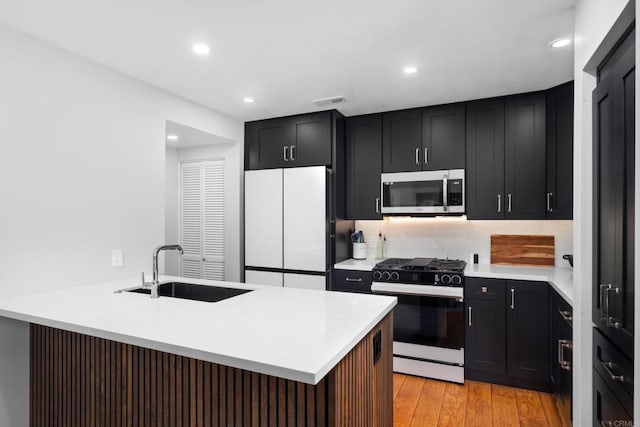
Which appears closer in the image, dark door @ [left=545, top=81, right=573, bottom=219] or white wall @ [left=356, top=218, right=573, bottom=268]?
dark door @ [left=545, top=81, right=573, bottom=219]

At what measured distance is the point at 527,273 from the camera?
116 inches

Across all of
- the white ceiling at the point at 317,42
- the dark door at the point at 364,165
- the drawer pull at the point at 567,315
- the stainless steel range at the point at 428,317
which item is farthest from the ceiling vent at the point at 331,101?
the drawer pull at the point at 567,315

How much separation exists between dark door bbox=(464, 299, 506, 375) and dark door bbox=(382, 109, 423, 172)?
1.39 metres

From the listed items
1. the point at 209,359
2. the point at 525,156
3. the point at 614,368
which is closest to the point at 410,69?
the point at 525,156

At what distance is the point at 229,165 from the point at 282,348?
296cm

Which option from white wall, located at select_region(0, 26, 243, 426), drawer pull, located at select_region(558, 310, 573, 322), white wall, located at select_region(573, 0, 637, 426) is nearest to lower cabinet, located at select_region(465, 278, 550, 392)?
drawer pull, located at select_region(558, 310, 573, 322)

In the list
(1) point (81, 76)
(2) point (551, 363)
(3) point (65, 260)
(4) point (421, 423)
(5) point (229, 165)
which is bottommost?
(4) point (421, 423)

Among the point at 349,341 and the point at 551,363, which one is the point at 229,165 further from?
the point at 551,363

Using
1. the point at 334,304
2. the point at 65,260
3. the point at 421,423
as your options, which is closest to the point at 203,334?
the point at 334,304

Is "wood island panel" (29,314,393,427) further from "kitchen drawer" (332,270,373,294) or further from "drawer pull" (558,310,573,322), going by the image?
"kitchen drawer" (332,270,373,294)

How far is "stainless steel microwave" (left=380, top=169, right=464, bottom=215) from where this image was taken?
3.36m

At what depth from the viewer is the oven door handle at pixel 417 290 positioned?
3031mm

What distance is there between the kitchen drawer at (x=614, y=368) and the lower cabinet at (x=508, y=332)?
4.22ft

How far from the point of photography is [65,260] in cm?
230
